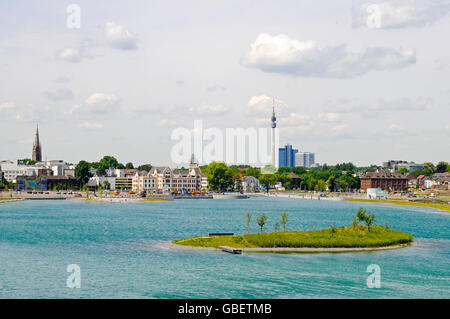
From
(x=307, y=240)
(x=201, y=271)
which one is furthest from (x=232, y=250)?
(x=201, y=271)

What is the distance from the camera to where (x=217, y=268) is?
53.7 m

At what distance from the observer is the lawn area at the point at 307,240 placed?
65000mm

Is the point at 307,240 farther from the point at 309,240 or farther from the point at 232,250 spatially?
the point at 232,250

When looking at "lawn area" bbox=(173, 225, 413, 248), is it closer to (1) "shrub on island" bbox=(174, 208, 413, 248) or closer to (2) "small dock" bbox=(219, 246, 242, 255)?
(1) "shrub on island" bbox=(174, 208, 413, 248)

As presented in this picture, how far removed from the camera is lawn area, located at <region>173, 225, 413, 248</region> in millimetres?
65000

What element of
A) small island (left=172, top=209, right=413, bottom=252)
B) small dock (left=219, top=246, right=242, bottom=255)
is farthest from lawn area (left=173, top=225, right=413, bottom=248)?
small dock (left=219, top=246, right=242, bottom=255)

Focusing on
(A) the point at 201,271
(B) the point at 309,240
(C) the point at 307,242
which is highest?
(B) the point at 309,240

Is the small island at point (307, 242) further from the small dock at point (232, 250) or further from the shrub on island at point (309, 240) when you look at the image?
the small dock at point (232, 250)

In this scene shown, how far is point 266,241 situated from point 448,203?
13119 cm

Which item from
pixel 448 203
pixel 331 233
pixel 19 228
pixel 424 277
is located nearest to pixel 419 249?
pixel 331 233

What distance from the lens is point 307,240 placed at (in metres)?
65.8

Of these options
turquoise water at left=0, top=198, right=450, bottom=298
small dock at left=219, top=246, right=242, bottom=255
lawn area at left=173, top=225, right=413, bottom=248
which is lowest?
turquoise water at left=0, top=198, right=450, bottom=298
